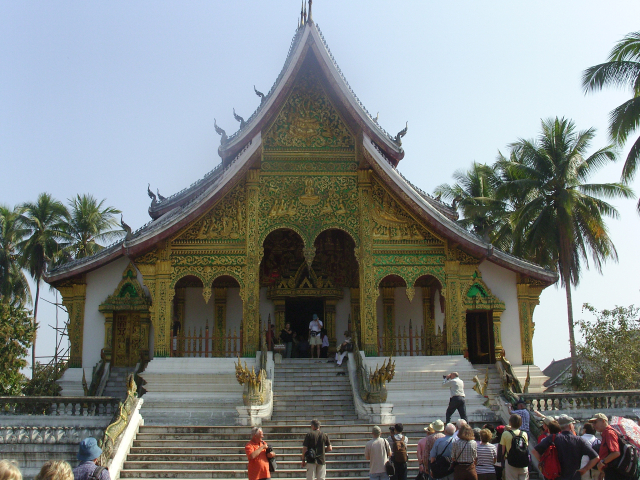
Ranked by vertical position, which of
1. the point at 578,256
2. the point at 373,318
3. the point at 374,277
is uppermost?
the point at 578,256

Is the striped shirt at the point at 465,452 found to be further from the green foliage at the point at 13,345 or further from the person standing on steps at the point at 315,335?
the green foliage at the point at 13,345

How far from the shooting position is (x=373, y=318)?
15492 millimetres

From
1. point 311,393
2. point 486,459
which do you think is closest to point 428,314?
point 311,393

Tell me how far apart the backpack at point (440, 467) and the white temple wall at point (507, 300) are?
9.84 metres

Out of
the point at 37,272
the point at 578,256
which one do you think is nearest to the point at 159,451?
the point at 578,256

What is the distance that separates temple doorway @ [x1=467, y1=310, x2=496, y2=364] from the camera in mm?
17891

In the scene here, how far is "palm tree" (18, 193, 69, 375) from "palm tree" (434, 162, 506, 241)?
17143 millimetres

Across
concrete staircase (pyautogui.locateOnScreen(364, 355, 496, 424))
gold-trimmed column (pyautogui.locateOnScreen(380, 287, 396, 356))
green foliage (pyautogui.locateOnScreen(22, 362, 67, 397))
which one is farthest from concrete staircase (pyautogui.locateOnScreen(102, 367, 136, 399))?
gold-trimmed column (pyautogui.locateOnScreen(380, 287, 396, 356))

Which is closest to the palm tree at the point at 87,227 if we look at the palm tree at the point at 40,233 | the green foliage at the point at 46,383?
the palm tree at the point at 40,233

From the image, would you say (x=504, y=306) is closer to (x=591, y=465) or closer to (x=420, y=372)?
(x=420, y=372)

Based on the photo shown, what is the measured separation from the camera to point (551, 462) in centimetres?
676

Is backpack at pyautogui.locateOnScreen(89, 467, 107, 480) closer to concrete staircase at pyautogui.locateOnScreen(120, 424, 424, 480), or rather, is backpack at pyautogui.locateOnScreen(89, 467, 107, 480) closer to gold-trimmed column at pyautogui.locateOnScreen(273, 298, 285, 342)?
concrete staircase at pyautogui.locateOnScreen(120, 424, 424, 480)

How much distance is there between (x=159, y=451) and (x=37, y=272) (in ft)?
71.8

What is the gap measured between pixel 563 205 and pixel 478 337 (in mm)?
5119
